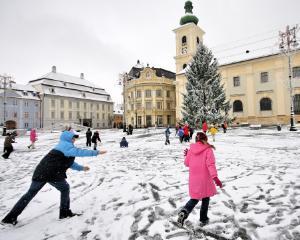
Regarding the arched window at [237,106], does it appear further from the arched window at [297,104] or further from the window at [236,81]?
the arched window at [297,104]

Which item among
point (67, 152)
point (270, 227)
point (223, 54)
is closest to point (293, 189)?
point (270, 227)

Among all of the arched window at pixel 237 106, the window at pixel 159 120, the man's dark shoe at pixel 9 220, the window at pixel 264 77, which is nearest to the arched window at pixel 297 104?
the window at pixel 264 77

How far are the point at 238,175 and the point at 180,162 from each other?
2.90 meters

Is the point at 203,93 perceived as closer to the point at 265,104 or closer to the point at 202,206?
the point at 265,104

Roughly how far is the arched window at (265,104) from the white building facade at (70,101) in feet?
122

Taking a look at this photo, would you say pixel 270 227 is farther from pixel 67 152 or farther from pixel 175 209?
pixel 67 152

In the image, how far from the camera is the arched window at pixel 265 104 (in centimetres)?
3655

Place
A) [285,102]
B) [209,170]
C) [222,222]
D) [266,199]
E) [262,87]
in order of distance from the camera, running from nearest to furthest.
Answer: [209,170], [222,222], [266,199], [285,102], [262,87]

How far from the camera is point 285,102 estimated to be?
3484 cm

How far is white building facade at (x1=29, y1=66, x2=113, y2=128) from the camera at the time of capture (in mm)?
57125

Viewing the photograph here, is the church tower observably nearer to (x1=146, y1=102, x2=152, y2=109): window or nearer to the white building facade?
(x1=146, y1=102, x2=152, y2=109): window

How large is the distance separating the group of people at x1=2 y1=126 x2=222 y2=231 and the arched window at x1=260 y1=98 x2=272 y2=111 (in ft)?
123

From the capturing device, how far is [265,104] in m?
37.0

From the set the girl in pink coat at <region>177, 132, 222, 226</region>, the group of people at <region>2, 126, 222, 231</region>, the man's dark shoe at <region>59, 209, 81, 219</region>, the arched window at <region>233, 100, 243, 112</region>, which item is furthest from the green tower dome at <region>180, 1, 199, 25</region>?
the man's dark shoe at <region>59, 209, 81, 219</region>
